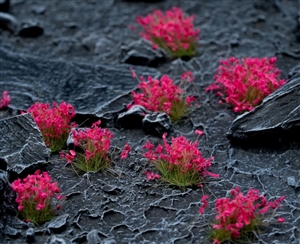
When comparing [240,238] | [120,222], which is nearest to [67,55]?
[120,222]

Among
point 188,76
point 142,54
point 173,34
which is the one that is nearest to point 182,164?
point 188,76

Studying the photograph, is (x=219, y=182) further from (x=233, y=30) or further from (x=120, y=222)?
(x=233, y=30)

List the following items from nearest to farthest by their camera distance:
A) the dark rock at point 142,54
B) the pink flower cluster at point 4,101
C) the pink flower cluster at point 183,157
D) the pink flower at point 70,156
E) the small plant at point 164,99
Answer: the pink flower cluster at point 183,157, the pink flower at point 70,156, the small plant at point 164,99, the pink flower cluster at point 4,101, the dark rock at point 142,54

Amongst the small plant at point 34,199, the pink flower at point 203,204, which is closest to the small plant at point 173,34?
the pink flower at point 203,204

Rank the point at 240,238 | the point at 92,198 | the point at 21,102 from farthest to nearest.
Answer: the point at 21,102 < the point at 92,198 < the point at 240,238

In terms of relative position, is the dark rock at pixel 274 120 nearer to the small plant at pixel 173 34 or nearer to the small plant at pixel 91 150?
the small plant at pixel 91 150

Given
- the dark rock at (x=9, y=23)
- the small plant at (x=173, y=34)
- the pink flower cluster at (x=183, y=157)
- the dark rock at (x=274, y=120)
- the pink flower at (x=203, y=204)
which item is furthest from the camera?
the dark rock at (x=9, y=23)
